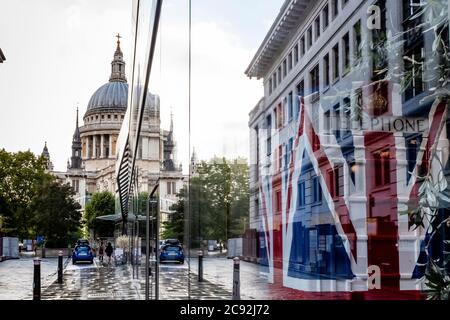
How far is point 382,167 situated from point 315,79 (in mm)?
263

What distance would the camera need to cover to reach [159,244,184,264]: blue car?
9.32ft

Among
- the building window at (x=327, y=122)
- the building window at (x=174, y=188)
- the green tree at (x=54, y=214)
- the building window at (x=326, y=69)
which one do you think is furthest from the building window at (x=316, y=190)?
the green tree at (x=54, y=214)

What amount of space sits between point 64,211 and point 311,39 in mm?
45872

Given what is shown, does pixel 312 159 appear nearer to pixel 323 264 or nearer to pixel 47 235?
pixel 323 264

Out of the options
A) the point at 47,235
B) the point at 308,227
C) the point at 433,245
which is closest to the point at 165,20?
the point at 308,227

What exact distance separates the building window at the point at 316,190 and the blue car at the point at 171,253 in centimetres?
128

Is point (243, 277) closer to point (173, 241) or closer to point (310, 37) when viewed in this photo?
point (310, 37)

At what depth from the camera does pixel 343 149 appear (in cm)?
139

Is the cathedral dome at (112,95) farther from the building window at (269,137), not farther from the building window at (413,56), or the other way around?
the building window at (413,56)

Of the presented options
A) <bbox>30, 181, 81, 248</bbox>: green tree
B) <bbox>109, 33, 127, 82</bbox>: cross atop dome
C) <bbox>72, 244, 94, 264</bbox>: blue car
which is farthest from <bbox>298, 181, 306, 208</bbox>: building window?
<bbox>109, 33, 127, 82</bbox>: cross atop dome

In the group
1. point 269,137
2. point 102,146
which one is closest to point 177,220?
point 269,137

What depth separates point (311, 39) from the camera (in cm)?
151

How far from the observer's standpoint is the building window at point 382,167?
4.30 ft

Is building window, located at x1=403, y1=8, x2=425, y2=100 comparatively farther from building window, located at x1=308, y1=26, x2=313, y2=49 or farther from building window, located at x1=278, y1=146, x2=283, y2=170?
building window, located at x1=278, y1=146, x2=283, y2=170
